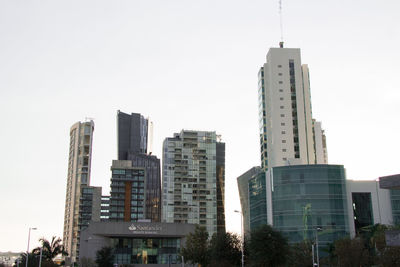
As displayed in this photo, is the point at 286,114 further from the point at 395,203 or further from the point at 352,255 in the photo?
the point at 352,255

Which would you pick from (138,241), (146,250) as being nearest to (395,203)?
(146,250)

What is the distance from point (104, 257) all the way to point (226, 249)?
4019 centimetres

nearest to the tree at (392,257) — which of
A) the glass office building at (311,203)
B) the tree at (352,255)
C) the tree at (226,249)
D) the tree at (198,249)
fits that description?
the tree at (352,255)

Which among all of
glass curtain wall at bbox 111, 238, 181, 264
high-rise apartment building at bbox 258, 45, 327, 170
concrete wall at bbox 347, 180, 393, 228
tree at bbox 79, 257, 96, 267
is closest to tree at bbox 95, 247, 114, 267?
tree at bbox 79, 257, 96, 267

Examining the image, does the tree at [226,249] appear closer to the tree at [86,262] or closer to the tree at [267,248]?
the tree at [267,248]

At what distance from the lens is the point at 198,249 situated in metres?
89.4

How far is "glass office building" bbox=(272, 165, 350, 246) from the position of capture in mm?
114250

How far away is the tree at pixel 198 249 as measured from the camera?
88.5m

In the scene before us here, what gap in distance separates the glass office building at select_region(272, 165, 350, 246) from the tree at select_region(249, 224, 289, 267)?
131ft

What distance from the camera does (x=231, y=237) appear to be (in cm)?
8406

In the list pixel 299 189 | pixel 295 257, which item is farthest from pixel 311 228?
pixel 295 257

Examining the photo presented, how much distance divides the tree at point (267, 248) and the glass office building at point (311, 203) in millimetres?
40067

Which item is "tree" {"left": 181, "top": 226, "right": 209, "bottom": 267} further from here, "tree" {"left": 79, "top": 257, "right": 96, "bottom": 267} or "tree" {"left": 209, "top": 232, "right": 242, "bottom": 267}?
"tree" {"left": 79, "top": 257, "right": 96, "bottom": 267}

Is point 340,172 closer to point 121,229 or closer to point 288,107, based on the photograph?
point 288,107
